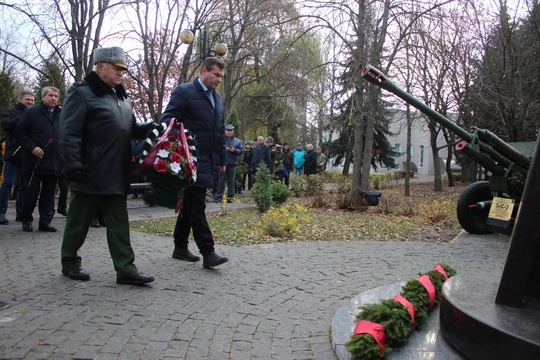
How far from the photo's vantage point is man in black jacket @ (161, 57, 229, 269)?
15.2 feet

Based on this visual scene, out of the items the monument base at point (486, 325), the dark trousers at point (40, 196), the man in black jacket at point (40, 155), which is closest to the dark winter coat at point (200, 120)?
the monument base at point (486, 325)

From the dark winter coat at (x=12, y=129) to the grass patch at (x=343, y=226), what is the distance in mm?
2252

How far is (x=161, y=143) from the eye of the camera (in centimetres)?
403

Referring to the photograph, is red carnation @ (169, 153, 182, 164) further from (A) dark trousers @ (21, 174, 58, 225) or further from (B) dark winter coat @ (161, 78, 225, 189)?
(A) dark trousers @ (21, 174, 58, 225)

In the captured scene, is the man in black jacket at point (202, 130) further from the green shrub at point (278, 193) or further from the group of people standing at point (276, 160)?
the group of people standing at point (276, 160)

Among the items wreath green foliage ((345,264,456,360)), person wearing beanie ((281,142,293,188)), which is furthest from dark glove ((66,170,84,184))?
person wearing beanie ((281,142,293,188))

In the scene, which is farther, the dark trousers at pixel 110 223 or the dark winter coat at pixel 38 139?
the dark winter coat at pixel 38 139

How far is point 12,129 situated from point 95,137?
432 cm

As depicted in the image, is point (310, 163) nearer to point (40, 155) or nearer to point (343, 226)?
point (343, 226)

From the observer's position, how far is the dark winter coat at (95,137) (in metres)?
3.85

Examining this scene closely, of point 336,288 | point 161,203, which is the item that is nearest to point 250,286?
point 336,288

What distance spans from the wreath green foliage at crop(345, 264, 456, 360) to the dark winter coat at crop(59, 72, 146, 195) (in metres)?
2.41

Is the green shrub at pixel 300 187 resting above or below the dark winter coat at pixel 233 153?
below

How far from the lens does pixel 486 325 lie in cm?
253
